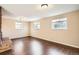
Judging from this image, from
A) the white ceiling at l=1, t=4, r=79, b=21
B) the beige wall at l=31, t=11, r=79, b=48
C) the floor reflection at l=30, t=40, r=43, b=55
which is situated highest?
the white ceiling at l=1, t=4, r=79, b=21

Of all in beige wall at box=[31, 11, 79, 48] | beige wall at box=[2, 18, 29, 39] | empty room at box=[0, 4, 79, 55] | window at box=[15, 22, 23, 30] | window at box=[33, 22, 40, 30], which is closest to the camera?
empty room at box=[0, 4, 79, 55]

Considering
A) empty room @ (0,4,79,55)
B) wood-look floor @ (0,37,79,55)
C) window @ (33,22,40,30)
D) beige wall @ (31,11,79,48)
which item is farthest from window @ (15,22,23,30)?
wood-look floor @ (0,37,79,55)

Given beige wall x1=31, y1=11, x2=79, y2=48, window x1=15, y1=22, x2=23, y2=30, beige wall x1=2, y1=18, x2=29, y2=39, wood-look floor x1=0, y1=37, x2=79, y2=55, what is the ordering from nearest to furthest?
1. wood-look floor x1=0, y1=37, x2=79, y2=55
2. beige wall x1=31, y1=11, x2=79, y2=48
3. beige wall x1=2, y1=18, x2=29, y2=39
4. window x1=15, y1=22, x2=23, y2=30

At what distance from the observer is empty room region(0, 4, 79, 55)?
2848 mm

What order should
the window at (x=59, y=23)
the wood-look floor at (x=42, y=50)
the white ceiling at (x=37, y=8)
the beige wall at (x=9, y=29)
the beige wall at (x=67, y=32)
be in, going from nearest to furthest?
the white ceiling at (x=37, y=8)
the wood-look floor at (x=42, y=50)
the beige wall at (x=67, y=32)
the window at (x=59, y=23)
the beige wall at (x=9, y=29)

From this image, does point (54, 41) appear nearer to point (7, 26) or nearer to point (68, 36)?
point (68, 36)

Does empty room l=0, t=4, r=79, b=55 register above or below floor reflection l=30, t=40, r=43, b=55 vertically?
above

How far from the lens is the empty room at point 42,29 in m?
2.85

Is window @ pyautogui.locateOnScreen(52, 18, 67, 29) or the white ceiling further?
window @ pyautogui.locateOnScreen(52, 18, 67, 29)

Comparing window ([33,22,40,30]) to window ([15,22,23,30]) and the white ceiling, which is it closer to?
window ([15,22,23,30])

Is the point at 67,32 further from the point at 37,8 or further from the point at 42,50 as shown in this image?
the point at 37,8

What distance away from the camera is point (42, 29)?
5.66 m

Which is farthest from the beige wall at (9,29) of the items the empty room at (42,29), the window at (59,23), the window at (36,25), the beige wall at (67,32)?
the window at (59,23)

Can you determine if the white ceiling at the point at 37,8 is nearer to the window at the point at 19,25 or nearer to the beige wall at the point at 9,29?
the beige wall at the point at 9,29
